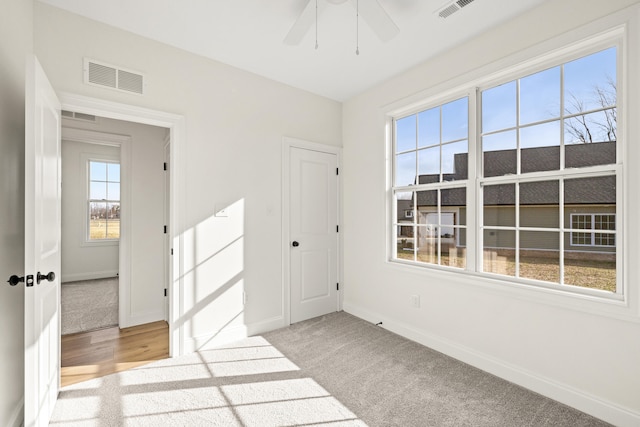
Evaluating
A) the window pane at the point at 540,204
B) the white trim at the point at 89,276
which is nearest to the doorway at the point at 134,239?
the white trim at the point at 89,276

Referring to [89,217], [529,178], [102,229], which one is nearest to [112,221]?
[102,229]

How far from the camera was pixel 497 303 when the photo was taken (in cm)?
247

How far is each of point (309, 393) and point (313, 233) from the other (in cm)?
192

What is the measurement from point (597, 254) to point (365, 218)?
7.03 feet

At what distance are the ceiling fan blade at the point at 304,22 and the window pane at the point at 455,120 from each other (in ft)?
4.99

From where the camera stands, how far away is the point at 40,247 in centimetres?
164

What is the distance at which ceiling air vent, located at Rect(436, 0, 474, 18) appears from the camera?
2.17 m

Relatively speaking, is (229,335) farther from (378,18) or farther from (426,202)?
(378,18)

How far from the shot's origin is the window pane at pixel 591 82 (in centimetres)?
202

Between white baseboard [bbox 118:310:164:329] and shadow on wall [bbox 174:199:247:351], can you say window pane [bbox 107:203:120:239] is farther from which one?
shadow on wall [bbox 174:199:247:351]

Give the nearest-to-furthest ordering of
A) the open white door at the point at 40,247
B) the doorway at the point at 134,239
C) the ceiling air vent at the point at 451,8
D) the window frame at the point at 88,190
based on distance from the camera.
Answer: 1. the open white door at the point at 40,247
2. the ceiling air vent at the point at 451,8
3. the doorway at the point at 134,239
4. the window frame at the point at 88,190

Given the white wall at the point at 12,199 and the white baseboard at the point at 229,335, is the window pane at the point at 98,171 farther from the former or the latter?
the white baseboard at the point at 229,335

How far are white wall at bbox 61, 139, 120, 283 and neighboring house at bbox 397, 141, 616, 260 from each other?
6096mm

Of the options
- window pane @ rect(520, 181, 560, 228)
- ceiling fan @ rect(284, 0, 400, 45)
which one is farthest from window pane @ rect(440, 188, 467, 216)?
ceiling fan @ rect(284, 0, 400, 45)
